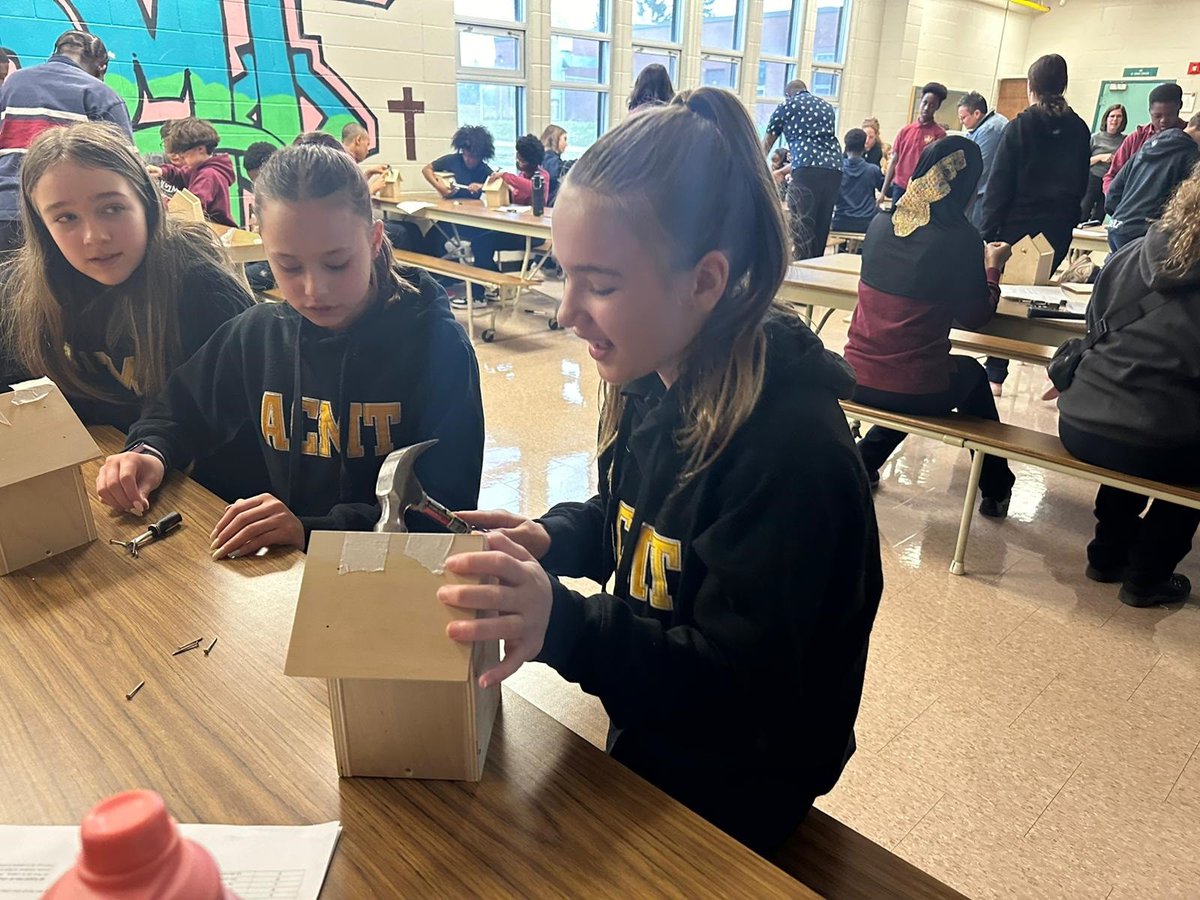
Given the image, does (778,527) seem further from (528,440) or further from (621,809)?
(528,440)

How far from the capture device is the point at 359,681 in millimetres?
665

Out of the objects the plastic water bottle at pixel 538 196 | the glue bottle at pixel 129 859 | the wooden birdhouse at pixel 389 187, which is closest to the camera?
the glue bottle at pixel 129 859

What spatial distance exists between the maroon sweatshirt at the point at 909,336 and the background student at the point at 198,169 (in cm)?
332

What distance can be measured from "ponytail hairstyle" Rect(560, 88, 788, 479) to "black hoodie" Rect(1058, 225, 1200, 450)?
64.7 inches

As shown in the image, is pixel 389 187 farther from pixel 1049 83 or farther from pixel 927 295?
pixel 927 295

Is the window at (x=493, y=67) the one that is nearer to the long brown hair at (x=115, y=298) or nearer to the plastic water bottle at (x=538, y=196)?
the plastic water bottle at (x=538, y=196)

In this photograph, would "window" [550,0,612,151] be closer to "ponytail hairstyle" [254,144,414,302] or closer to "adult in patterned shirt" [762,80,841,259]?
"adult in patterned shirt" [762,80,841,259]

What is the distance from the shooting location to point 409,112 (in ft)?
20.6

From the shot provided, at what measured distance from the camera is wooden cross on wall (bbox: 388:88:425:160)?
245 inches

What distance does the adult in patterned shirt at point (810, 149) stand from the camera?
532cm

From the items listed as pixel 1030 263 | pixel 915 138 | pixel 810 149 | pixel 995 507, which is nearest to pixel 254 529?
pixel 995 507

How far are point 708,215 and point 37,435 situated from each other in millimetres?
859

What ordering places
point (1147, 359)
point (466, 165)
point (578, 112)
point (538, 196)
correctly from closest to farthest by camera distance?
point (1147, 359) → point (538, 196) → point (466, 165) → point (578, 112)

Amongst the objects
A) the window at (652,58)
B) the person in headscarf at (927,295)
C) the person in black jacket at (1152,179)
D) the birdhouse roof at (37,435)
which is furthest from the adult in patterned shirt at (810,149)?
the birdhouse roof at (37,435)
